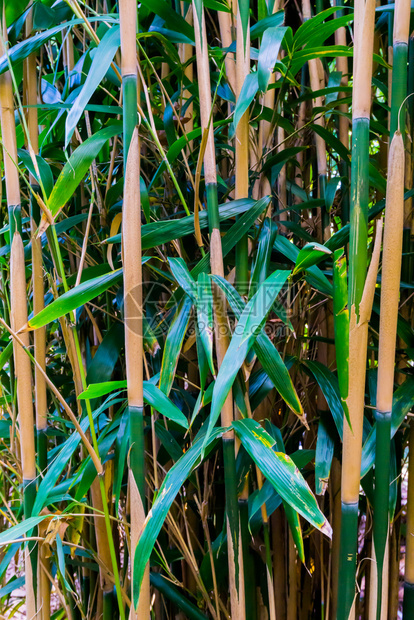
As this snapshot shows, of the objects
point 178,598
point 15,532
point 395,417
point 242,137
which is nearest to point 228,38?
point 242,137

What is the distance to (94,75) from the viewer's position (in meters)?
0.52

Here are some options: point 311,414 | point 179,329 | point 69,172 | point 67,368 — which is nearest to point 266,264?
point 179,329

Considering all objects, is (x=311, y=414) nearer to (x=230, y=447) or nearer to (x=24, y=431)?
(x=230, y=447)

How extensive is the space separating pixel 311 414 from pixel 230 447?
0.34m

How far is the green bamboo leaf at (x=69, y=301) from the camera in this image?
1.69 ft

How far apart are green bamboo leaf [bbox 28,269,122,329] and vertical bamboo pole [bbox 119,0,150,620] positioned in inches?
1.7

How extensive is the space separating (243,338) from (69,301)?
20 cm

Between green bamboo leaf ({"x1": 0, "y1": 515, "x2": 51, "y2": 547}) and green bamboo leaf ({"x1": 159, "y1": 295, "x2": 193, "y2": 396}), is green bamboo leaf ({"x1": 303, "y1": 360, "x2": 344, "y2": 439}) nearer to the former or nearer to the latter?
green bamboo leaf ({"x1": 159, "y1": 295, "x2": 193, "y2": 396})

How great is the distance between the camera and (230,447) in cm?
55

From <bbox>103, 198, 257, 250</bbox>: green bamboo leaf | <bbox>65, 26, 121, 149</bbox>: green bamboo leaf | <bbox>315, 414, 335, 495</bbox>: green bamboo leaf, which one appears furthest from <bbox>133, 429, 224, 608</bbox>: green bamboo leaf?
<bbox>65, 26, 121, 149</bbox>: green bamboo leaf

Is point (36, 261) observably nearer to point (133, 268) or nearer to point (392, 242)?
point (133, 268)

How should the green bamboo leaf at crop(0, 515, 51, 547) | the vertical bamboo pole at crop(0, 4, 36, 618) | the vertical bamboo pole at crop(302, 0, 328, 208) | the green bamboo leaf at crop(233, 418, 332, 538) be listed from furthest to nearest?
the vertical bamboo pole at crop(302, 0, 328, 208)
the vertical bamboo pole at crop(0, 4, 36, 618)
the green bamboo leaf at crop(0, 515, 51, 547)
the green bamboo leaf at crop(233, 418, 332, 538)

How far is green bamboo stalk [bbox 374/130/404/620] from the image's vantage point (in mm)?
482

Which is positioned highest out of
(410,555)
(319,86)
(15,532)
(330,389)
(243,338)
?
(319,86)
